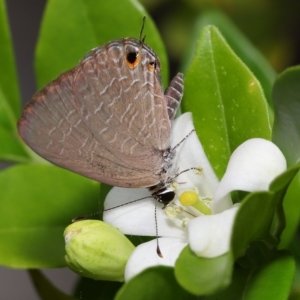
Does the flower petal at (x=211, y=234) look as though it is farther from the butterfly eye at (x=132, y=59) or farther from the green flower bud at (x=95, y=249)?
the butterfly eye at (x=132, y=59)

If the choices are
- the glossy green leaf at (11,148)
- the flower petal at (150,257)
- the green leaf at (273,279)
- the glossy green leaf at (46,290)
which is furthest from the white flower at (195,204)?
the glossy green leaf at (11,148)

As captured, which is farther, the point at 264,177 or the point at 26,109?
the point at 26,109

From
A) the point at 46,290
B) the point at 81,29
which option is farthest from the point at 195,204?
the point at 81,29

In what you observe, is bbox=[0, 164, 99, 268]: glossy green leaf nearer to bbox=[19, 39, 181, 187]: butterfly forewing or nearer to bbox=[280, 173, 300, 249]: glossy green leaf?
bbox=[19, 39, 181, 187]: butterfly forewing

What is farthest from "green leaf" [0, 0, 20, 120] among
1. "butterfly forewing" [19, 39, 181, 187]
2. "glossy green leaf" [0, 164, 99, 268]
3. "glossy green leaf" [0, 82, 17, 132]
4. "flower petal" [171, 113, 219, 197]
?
"flower petal" [171, 113, 219, 197]

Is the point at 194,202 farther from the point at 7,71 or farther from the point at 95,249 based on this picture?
the point at 7,71

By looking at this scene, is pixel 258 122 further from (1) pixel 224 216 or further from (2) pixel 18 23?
(2) pixel 18 23

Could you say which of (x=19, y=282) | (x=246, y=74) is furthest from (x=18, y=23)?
(x=246, y=74)
